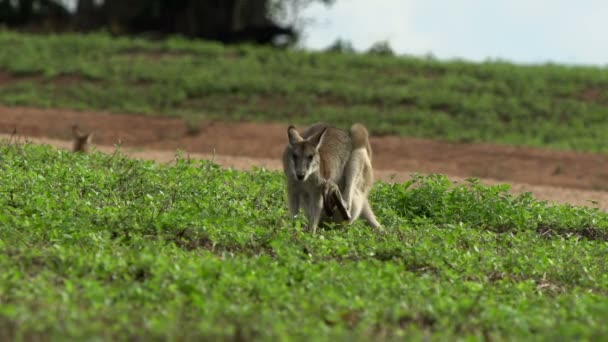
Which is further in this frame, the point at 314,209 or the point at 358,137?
the point at 358,137

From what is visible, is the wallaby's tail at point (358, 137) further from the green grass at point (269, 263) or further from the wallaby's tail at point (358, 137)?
Answer: the green grass at point (269, 263)

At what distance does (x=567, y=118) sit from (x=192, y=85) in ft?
27.9

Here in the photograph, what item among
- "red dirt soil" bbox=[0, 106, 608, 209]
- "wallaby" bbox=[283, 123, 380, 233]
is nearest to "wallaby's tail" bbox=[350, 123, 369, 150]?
"wallaby" bbox=[283, 123, 380, 233]

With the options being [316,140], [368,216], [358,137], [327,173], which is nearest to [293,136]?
[316,140]

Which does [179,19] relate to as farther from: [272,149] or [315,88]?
[272,149]

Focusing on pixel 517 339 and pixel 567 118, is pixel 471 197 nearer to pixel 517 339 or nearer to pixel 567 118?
pixel 517 339

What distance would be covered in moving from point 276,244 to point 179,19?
25.3 metres

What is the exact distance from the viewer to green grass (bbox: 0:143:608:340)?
251 inches

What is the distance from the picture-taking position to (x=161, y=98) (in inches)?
982

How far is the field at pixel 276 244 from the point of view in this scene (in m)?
6.50

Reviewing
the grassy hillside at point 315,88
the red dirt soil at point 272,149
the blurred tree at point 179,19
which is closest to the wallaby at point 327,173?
the red dirt soil at point 272,149

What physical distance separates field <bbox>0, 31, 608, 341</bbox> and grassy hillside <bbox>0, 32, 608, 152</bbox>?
1.72 ft

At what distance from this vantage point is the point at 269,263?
791 cm

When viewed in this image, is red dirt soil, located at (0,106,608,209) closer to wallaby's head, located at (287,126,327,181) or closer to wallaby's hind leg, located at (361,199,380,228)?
wallaby's hind leg, located at (361,199,380,228)
